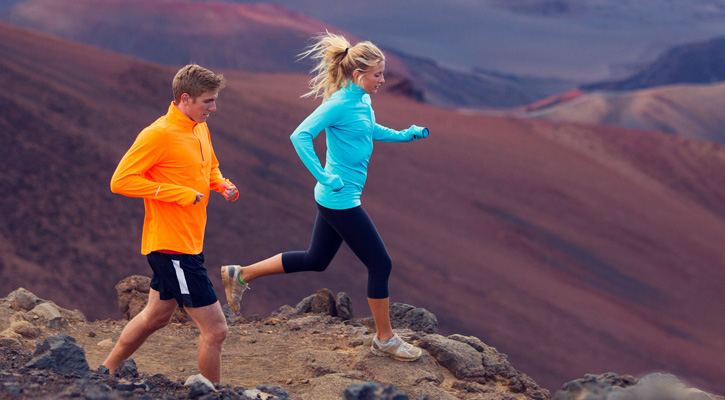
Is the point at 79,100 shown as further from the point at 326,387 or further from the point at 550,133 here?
the point at 550,133

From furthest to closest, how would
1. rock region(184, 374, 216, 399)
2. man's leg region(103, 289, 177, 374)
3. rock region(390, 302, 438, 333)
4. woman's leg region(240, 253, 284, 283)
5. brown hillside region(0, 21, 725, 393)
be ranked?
1. brown hillside region(0, 21, 725, 393)
2. rock region(390, 302, 438, 333)
3. woman's leg region(240, 253, 284, 283)
4. man's leg region(103, 289, 177, 374)
5. rock region(184, 374, 216, 399)

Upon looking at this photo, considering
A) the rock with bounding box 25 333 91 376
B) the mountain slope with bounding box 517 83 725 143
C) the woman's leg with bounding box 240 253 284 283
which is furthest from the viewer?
the mountain slope with bounding box 517 83 725 143

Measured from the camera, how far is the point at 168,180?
3.30m

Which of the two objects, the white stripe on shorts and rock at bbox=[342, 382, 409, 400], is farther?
the white stripe on shorts

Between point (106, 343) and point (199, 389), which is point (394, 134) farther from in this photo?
point (106, 343)

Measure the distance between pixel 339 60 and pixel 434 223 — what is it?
14.5m

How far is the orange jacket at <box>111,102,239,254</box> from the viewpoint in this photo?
125 inches

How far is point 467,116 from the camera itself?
30000mm

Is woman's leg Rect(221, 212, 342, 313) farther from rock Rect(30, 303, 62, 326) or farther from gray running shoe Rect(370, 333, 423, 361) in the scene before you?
rock Rect(30, 303, 62, 326)

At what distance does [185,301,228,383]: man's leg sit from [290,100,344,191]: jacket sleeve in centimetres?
82

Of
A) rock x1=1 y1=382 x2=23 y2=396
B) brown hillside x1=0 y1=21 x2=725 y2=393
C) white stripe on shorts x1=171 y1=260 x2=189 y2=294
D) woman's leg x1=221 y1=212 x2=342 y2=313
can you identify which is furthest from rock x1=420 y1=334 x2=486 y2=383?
brown hillside x1=0 y1=21 x2=725 y2=393

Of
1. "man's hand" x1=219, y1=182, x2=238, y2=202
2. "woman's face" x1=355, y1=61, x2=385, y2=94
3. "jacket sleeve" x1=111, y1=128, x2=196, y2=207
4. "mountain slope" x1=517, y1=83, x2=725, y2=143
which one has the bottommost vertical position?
"man's hand" x1=219, y1=182, x2=238, y2=202

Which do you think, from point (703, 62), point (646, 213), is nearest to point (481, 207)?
point (646, 213)

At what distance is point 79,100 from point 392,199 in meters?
8.20
